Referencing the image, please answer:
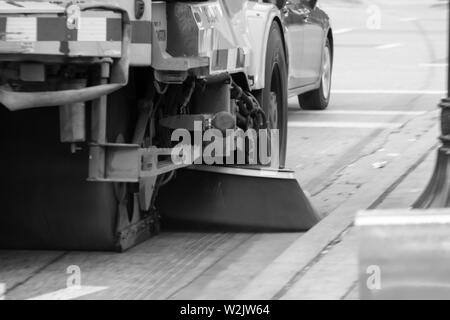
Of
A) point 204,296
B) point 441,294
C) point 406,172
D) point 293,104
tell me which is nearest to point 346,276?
point 204,296

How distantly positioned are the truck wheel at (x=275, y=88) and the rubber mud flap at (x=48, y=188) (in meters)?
2.19

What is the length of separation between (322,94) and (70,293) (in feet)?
29.2

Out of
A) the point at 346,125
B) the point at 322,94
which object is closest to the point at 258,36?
the point at 346,125

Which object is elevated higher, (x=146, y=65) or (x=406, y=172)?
(x=146, y=65)

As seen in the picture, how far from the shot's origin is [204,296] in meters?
7.66

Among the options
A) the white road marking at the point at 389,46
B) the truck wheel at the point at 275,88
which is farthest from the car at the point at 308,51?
the white road marking at the point at 389,46

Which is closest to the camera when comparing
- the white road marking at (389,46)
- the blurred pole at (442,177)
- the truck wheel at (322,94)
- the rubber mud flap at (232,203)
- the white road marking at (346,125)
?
the blurred pole at (442,177)

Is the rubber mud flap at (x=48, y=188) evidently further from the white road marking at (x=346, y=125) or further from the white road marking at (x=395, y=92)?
the white road marking at (x=395, y=92)

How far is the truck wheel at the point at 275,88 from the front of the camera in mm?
10289

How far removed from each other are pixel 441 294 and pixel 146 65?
7.89 ft
